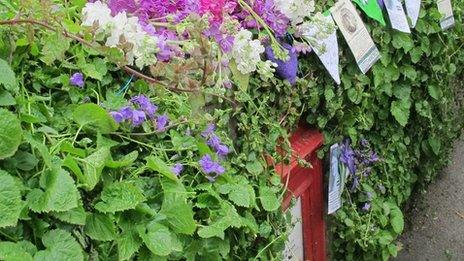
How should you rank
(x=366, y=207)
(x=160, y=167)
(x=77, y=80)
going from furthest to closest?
(x=366, y=207) < (x=77, y=80) < (x=160, y=167)

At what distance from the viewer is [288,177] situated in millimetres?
2459

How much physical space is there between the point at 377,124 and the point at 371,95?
0.94 ft

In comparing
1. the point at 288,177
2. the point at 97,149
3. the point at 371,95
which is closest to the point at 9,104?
the point at 97,149

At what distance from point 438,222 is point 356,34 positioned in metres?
1.88

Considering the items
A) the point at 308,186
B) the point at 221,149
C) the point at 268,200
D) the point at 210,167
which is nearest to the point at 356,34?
the point at 308,186

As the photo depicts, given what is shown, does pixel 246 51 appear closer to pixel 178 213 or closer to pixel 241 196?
pixel 241 196

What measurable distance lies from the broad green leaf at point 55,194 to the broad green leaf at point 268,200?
81 cm

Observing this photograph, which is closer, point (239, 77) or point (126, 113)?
point (126, 113)

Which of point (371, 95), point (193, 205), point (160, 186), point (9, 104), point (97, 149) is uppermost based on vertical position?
point (9, 104)

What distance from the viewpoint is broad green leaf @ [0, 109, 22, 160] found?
1.33 meters

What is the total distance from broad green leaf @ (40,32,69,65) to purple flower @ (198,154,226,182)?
43cm

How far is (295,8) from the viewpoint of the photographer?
227 centimetres

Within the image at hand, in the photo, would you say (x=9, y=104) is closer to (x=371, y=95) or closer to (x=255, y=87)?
(x=255, y=87)

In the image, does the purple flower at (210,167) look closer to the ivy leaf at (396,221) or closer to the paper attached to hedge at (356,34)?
the paper attached to hedge at (356,34)
